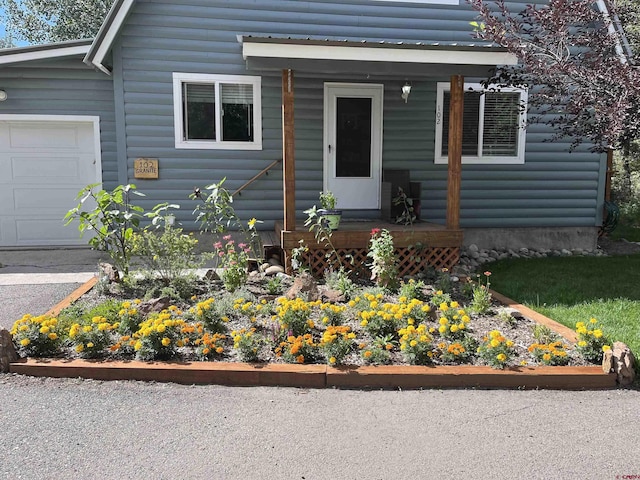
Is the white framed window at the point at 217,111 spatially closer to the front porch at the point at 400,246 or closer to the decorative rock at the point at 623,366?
the front porch at the point at 400,246

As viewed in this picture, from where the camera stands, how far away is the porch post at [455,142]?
6516 millimetres

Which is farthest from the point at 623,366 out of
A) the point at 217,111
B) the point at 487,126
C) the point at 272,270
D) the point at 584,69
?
the point at 217,111

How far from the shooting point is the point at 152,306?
4.64 metres

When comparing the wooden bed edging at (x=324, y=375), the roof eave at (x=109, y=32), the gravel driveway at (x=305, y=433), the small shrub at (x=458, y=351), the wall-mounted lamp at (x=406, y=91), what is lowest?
the gravel driveway at (x=305, y=433)

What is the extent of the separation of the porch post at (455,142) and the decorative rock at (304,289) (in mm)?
2358

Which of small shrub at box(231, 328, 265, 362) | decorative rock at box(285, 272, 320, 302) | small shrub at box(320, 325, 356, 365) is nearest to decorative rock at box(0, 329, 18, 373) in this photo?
small shrub at box(231, 328, 265, 362)

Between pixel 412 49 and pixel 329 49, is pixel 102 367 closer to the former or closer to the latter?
pixel 329 49

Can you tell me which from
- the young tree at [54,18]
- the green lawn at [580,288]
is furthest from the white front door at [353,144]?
the young tree at [54,18]

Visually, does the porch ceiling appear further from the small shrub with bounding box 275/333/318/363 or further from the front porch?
the small shrub with bounding box 275/333/318/363

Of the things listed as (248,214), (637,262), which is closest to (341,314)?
(248,214)

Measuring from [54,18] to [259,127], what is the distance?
15306mm

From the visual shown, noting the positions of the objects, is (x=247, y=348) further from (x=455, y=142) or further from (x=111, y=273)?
(x=455, y=142)

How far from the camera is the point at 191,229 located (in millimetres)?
7969

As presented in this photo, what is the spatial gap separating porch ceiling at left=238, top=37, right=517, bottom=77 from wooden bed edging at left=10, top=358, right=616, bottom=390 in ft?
12.5
